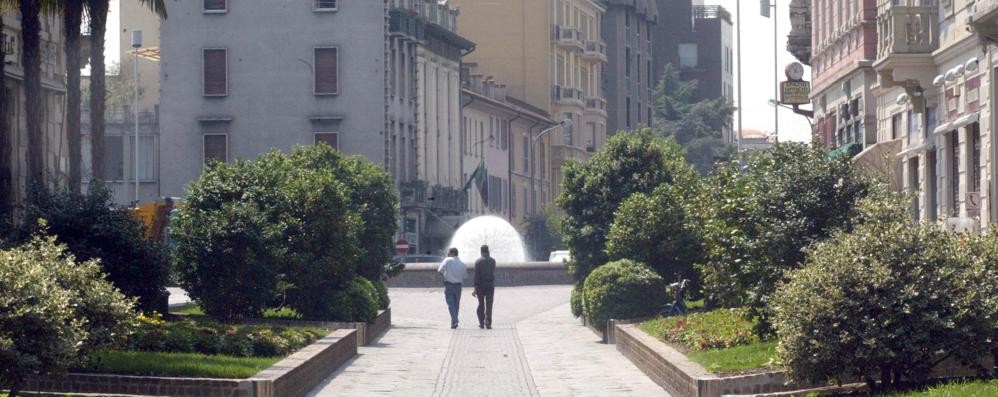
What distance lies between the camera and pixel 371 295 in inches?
1232

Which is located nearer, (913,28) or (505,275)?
(913,28)

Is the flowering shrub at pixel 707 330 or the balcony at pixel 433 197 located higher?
the balcony at pixel 433 197

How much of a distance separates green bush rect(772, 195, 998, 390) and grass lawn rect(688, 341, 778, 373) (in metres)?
1.65

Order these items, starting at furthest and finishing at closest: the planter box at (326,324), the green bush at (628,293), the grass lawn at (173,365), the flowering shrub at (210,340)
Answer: the green bush at (628,293) < the planter box at (326,324) < the flowering shrub at (210,340) < the grass lawn at (173,365)

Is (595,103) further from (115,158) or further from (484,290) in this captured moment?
(484,290)

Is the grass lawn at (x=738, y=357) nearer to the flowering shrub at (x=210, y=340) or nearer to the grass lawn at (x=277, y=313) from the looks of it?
the flowering shrub at (x=210, y=340)

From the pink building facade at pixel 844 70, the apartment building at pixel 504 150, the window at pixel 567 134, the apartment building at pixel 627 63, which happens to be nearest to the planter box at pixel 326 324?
the pink building facade at pixel 844 70

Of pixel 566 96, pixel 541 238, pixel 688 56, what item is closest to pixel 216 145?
pixel 541 238

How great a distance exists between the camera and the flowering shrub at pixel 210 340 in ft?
68.2

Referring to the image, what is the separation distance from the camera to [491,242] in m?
69.6

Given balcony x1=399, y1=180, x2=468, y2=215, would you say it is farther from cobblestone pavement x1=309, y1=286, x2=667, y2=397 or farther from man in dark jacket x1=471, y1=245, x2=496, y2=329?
man in dark jacket x1=471, y1=245, x2=496, y2=329

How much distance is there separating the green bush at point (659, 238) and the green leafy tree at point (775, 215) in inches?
379

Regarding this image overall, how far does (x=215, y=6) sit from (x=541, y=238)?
25.5 m

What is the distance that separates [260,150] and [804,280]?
53.4 meters
